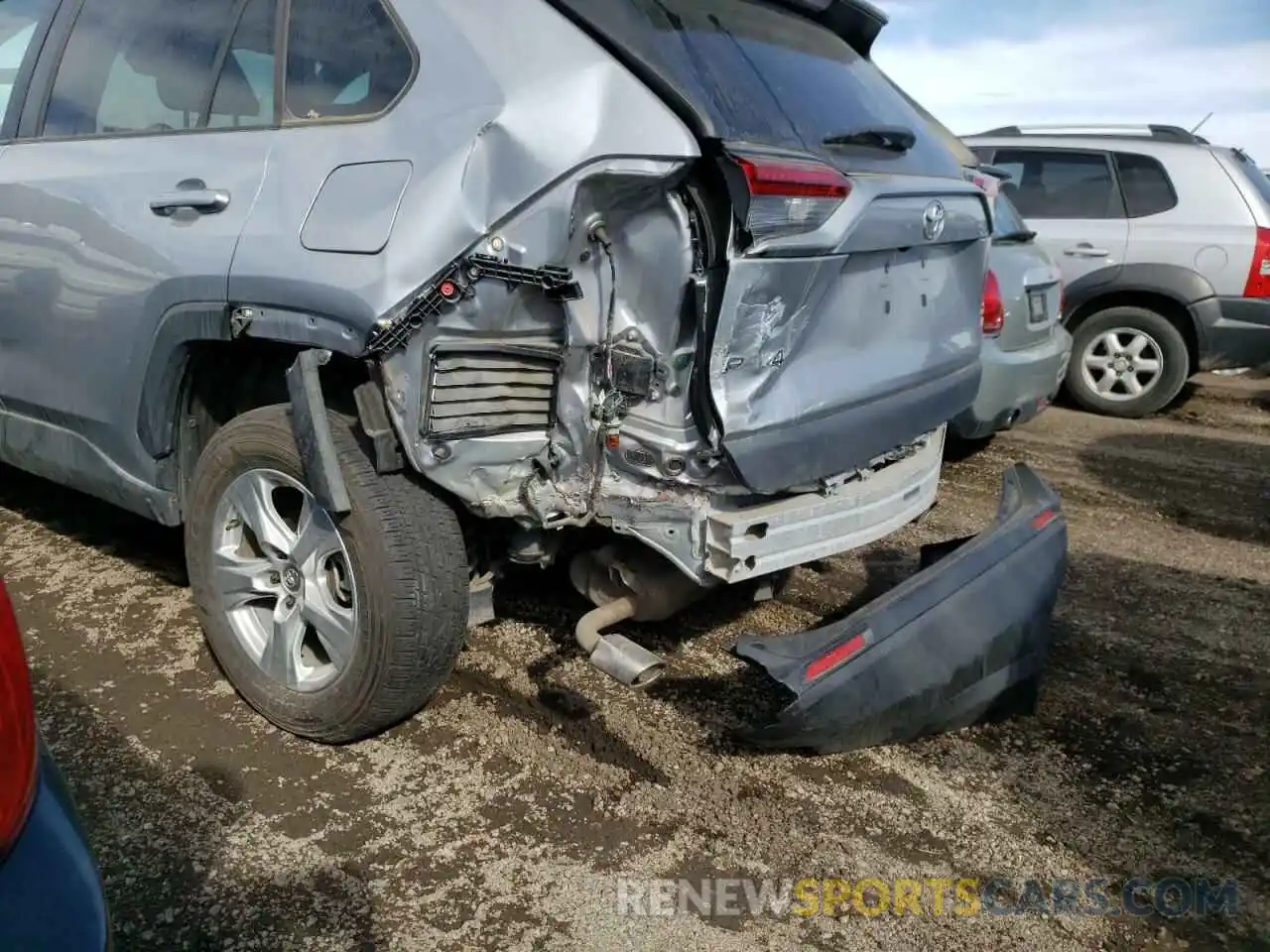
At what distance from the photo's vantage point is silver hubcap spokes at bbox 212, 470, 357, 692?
8.67 ft

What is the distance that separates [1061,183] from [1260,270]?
4.82ft

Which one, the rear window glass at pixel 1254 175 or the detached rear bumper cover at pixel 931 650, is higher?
the rear window glass at pixel 1254 175

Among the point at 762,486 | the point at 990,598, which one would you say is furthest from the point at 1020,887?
the point at 762,486

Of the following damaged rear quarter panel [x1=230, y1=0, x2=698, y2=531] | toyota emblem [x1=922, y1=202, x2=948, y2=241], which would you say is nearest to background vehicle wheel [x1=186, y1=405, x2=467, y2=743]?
damaged rear quarter panel [x1=230, y1=0, x2=698, y2=531]

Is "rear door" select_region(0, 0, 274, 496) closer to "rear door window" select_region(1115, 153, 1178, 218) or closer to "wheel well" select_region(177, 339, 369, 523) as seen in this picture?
"wheel well" select_region(177, 339, 369, 523)

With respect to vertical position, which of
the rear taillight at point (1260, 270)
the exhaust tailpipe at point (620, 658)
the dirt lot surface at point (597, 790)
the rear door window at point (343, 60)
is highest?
the rear door window at point (343, 60)

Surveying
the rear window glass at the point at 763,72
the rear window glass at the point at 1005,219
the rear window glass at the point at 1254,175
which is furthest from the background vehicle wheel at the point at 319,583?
the rear window glass at the point at 1254,175

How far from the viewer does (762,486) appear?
7.80 ft

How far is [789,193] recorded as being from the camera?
223 cm

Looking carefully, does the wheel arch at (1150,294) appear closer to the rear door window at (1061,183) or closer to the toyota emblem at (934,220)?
the rear door window at (1061,183)

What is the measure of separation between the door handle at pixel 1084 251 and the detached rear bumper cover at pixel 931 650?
186 inches

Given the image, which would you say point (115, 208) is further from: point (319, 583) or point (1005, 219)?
point (1005, 219)

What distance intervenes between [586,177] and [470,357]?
0.51 meters

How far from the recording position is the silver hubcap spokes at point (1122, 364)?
23.6ft
